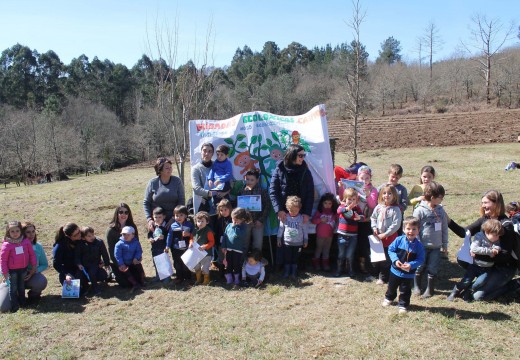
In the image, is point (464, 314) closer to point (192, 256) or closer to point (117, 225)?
point (192, 256)

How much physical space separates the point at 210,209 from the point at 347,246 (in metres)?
2.09

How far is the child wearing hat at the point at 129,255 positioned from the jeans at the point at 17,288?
1206mm

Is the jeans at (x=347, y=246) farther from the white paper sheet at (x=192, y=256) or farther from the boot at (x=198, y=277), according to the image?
the boot at (x=198, y=277)

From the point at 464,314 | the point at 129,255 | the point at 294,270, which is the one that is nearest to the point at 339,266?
the point at 294,270

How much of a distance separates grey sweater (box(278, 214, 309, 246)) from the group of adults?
106 mm

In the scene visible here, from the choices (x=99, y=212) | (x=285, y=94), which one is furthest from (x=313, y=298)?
(x=285, y=94)

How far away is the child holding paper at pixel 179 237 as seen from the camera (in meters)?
5.95

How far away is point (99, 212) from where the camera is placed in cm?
1207

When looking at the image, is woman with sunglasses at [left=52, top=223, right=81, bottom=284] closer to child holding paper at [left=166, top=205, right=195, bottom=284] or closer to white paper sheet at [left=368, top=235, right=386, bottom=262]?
child holding paper at [left=166, top=205, right=195, bottom=284]

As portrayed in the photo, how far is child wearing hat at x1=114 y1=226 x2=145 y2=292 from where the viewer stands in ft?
19.3

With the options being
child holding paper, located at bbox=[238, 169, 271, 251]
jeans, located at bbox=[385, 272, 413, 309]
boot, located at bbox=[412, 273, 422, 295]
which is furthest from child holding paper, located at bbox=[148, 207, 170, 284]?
boot, located at bbox=[412, 273, 422, 295]

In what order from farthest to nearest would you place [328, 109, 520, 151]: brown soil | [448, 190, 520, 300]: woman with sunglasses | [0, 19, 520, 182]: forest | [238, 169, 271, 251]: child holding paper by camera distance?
[0, 19, 520, 182]: forest
[328, 109, 520, 151]: brown soil
[238, 169, 271, 251]: child holding paper
[448, 190, 520, 300]: woman with sunglasses

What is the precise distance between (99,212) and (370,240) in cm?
908

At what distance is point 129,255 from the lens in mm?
5930
